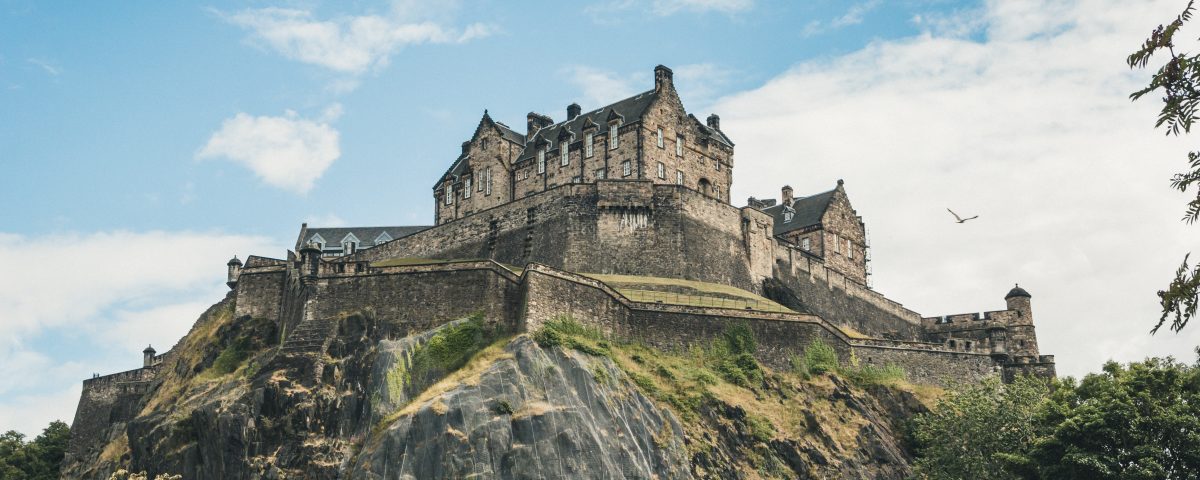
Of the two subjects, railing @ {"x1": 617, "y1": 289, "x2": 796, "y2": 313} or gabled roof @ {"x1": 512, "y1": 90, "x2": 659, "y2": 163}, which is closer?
railing @ {"x1": 617, "y1": 289, "x2": 796, "y2": 313}

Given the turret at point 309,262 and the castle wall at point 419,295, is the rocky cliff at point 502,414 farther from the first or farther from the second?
the turret at point 309,262

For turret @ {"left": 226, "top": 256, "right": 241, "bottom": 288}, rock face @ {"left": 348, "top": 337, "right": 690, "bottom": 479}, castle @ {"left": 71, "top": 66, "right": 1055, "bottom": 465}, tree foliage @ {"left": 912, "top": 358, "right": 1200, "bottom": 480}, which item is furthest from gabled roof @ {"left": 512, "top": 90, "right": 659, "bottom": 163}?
tree foliage @ {"left": 912, "top": 358, "right": 1200, "bottom": 480}

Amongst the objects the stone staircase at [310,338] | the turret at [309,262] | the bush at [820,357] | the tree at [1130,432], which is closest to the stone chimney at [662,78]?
the bush at [820,357]

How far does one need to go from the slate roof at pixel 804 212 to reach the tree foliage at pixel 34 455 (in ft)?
168

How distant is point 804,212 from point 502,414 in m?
42.9

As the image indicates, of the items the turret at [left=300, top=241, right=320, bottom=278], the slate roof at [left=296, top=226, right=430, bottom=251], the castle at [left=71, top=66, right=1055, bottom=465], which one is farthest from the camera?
the slate roof at [left=296, top=226, right=430, bottom=251]

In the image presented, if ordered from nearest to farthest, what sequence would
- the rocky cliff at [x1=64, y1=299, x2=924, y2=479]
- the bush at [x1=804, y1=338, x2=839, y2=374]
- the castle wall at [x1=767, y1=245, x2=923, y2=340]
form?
the rocky cliff at [x1=64, y1=299, x2=924, y2=479] → the bush at [x1=804, y1=338, x2=839, y2=374] → the castle wall at [x1=767, y1=245, x2=923, y2=340]

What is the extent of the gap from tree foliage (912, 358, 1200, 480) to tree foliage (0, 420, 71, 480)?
53.6 m

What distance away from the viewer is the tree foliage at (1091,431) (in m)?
43.6

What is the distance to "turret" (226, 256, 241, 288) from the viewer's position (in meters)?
76.8

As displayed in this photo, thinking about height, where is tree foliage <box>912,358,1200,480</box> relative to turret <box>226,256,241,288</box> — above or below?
below

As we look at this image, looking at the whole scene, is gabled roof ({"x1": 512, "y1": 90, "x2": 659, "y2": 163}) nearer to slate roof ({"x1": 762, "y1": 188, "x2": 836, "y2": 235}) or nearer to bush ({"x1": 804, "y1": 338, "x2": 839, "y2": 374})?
slate roof ({"x1": 762, "y1": 188, "x2": 836, "y2": 235})

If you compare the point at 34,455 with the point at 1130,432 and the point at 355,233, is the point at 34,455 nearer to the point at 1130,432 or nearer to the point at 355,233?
the point at 355,233

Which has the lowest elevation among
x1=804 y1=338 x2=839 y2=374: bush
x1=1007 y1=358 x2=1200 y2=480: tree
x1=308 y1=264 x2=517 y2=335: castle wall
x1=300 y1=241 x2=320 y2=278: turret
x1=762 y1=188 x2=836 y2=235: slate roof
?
x1=1007 y1=358 x2=1200 y2=480: tree
